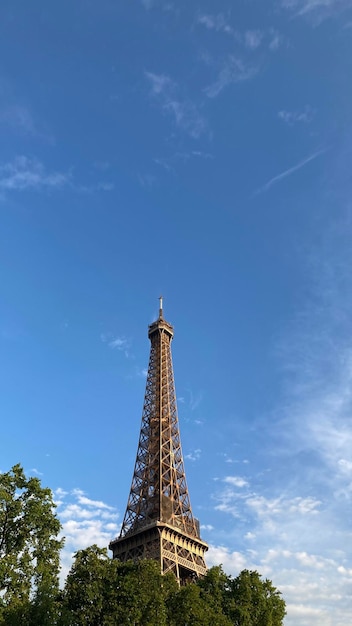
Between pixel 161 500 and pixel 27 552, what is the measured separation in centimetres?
3340

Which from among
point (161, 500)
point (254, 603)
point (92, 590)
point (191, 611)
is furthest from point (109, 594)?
point (161, 500)

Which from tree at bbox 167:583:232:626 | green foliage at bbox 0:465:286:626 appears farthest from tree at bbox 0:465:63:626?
tree at bbox 167:583:232:626

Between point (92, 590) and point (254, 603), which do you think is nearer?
point (92, 590)

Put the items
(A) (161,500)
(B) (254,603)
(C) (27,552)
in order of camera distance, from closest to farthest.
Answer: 1. (C) (27,552)
2. (B) (254,603)
3. (A) (161,500)

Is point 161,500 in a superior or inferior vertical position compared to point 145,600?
superior

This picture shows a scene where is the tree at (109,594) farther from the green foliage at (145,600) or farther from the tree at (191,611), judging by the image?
the tree at (191,611)

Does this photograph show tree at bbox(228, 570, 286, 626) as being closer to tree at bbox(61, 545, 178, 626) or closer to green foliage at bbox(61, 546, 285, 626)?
green foliage at bbox(61, 546, 285, 626)

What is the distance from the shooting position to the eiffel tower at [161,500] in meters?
54.8

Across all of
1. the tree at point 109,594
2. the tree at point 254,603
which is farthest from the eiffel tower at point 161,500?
the tree at point 109,594

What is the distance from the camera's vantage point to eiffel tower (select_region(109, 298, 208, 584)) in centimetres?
5475

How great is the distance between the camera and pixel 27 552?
88.1 feet

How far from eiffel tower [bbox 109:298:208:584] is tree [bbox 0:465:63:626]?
27138mm

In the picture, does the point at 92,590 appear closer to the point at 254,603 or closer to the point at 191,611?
the point at 191,611

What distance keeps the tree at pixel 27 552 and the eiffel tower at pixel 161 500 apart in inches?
1068
